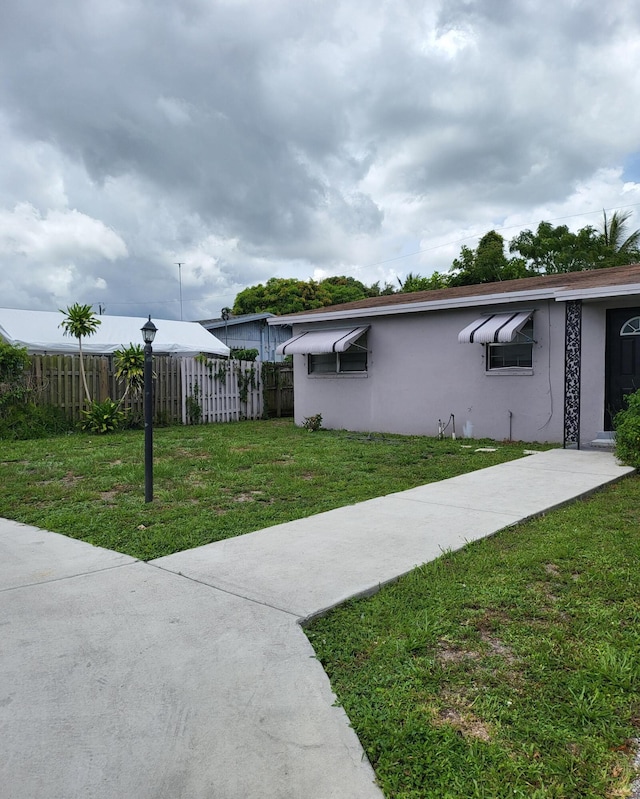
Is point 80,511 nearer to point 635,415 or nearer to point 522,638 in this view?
point 522,638

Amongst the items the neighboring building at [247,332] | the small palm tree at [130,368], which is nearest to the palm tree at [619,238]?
the neighboring building at [247,332]

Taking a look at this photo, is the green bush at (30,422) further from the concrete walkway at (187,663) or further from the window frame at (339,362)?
the concrete walkway at (187,663)

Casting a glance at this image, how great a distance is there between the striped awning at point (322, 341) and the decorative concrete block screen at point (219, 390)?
8.28 feet

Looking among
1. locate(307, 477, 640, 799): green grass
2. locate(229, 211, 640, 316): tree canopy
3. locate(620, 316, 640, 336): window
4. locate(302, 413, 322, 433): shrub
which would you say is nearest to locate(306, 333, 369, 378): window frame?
locate(302, 413, 322, 433): shrub

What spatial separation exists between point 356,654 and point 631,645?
1.39m

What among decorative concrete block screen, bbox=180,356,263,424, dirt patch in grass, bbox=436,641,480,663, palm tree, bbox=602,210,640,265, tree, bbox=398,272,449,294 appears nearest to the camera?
dirt patch in grass, bbox=436,641,480,663

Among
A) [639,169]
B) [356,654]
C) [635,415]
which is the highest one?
[639,169]

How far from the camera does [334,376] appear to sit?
46.1ft

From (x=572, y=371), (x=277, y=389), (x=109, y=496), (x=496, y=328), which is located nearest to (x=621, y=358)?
(x=572, y=371)

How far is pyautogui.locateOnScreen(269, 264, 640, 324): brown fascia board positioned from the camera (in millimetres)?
9367

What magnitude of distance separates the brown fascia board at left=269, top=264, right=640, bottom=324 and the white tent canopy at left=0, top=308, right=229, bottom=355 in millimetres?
6794

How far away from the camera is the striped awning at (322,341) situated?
12891 mm

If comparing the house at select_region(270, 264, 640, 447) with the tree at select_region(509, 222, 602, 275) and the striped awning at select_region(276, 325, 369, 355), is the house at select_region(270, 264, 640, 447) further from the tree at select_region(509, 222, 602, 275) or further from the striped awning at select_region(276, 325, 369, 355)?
the tree at select_region(509, 222, 602, 275)

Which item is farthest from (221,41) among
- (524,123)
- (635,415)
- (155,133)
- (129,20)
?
(635,415)
